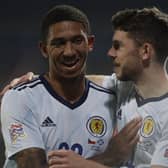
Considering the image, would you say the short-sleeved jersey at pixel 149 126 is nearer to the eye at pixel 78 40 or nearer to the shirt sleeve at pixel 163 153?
the shirt sleeve at pixel 163 153

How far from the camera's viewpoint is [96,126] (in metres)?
1.46

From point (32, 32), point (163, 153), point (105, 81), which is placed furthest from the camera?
point (32, 32)

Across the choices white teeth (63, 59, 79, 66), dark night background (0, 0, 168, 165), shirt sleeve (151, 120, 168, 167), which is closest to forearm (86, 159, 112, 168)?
shirt sleeve (151, 120, 168, 167)

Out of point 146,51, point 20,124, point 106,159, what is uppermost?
point 146,51

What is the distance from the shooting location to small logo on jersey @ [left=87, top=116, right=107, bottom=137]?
1.45 meters

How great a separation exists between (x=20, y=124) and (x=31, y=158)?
4.2 inches

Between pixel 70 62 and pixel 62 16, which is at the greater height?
pixel 62 16

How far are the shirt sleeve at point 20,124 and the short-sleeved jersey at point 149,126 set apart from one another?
0.26 m

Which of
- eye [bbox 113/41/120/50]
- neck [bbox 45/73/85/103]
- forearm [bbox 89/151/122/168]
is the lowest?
forearm [bbox 89/151/122/168]

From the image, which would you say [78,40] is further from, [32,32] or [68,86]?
[32,32]

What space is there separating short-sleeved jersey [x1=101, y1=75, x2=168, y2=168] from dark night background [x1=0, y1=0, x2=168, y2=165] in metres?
1.55

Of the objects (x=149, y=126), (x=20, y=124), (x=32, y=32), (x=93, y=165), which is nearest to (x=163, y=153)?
(x=149, y=126)

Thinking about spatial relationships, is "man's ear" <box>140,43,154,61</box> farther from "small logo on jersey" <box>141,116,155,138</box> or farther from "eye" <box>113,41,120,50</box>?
"small logo on jersey" <box>141,116,155,138</box>

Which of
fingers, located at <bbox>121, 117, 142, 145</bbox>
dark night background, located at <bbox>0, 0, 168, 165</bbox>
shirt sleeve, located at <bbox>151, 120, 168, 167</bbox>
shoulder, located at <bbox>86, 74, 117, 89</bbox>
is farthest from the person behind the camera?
dark night background, located at <bbox>0, 0, 168, 165</bbox>
